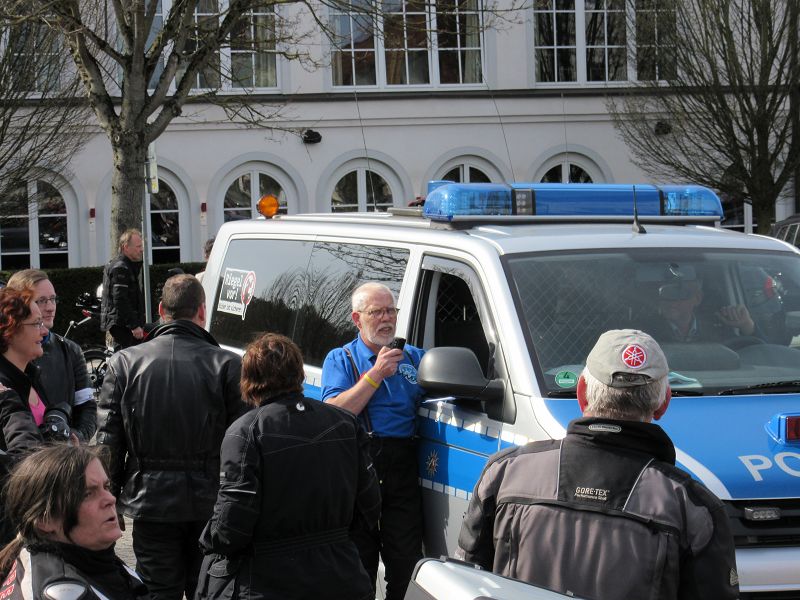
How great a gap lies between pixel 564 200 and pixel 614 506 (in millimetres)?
3113

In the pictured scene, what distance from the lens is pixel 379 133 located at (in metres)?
25.0

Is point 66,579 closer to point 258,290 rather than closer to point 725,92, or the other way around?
point 258,290

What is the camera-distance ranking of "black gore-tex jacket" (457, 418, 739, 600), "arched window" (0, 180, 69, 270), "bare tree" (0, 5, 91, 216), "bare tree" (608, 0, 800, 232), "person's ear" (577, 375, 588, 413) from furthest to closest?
"arched window" (0, 180, 69, 270) → "bare tree" (608, 0, 800, 232) → "bare tree" (0, 5, 91, 216) → "person's ear" (577, 375, 588, 413) → "black gore-tex jacket" (457, 418, 739, 600)

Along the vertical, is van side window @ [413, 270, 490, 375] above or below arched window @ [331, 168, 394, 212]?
below

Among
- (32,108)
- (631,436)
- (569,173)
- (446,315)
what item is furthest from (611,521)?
(569,173)

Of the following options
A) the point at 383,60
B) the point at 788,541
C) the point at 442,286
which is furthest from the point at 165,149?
the point at 788,541

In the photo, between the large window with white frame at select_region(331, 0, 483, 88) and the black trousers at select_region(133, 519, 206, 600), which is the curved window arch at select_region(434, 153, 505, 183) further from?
the black trousers at select_region(133, 519, 206, 600)

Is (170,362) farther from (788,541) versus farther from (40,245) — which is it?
(40,245)

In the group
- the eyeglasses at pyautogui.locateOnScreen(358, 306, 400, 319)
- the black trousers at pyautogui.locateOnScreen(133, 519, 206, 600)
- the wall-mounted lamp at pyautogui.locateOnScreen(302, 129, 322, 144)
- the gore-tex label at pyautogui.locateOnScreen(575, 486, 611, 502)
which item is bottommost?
the black trousers at pyautogui.locateOnScreen(133, 519, 206, 600)

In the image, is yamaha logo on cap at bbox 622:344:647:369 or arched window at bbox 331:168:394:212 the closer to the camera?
yamaha logo on cap at bbox 622:344:647:369

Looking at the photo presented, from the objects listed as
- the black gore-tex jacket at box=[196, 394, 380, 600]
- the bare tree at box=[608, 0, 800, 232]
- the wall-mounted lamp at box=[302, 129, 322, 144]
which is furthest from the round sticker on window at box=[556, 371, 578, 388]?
the wall-mounted lamp at box=[302, 129, 322, 144]

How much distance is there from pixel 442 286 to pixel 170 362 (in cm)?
122

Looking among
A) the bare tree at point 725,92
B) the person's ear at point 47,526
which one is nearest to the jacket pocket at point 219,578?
the person's ear at point 47,526

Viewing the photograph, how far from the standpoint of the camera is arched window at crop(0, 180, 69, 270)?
936 inches
